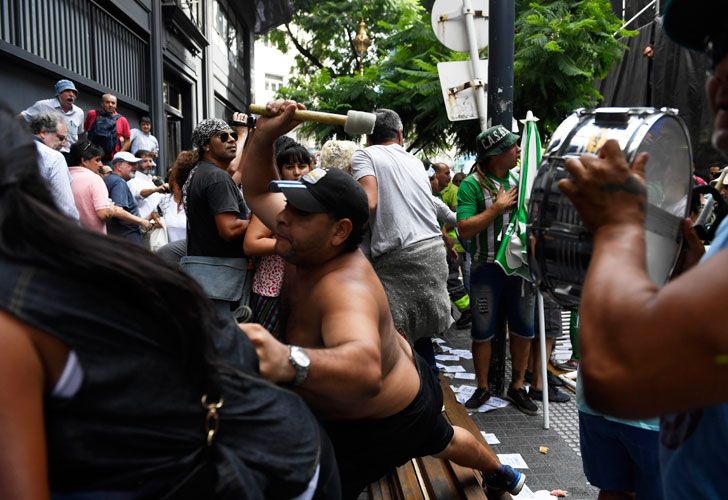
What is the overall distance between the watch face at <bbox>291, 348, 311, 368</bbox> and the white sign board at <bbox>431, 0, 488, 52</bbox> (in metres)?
4.62

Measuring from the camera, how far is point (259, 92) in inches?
1789

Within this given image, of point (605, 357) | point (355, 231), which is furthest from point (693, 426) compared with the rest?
point (355, 231)

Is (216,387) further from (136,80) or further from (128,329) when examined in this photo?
(136,80)

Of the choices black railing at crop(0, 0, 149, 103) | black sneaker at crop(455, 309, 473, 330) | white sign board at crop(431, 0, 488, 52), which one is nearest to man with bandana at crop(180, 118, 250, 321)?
white sign board at crop(431, 0, 488, 52)

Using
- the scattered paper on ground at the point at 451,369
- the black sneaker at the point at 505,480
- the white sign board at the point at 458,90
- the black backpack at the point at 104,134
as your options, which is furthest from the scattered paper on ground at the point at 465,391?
the black backpack at the point at 104,134

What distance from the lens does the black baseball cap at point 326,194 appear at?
2.53 metres

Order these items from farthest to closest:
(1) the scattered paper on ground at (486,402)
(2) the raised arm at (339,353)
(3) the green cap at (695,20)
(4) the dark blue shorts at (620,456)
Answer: (1) the scattered paper on ground at (486,402), (4) the dark blue shorts at (620,456), (2) the raised arm at (339,353), (3) the green cap at (695,20)

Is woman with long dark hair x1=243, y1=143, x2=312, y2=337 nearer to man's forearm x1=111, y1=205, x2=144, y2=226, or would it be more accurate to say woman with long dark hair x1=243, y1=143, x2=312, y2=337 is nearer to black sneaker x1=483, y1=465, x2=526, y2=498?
black sneaker x1=483, y1=465, x2=526, y2=498

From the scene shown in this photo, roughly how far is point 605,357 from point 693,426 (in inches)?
12.1

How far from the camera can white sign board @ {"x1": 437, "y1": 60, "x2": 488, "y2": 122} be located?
559 cm

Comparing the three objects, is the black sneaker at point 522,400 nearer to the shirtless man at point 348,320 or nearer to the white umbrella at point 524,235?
the white umbrella at point 524,235

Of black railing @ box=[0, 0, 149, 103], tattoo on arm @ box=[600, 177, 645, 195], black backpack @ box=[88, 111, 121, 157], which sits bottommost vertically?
tattoo on arm @ box=[600, 177, 645, 195]

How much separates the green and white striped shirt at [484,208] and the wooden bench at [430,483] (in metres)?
1.79

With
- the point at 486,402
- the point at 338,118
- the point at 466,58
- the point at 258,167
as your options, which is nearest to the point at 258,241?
the point at 258,167
